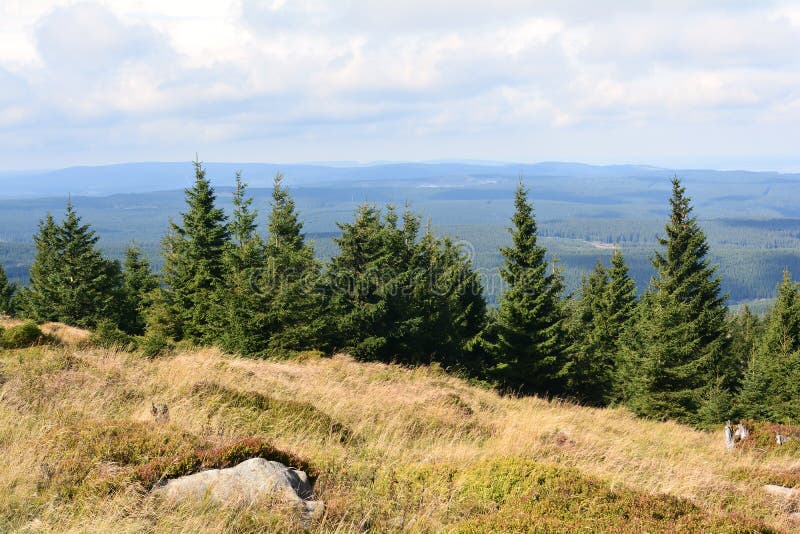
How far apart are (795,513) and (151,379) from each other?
10862mm

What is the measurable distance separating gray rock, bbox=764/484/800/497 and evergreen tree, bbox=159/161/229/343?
75.3ft

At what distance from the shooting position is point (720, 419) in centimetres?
2294

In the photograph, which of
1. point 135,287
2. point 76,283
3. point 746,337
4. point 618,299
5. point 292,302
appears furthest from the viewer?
point 746,337

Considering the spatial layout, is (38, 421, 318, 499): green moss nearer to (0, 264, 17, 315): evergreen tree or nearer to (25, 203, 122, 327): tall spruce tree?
(25, 203, 122, 327): tall spruce tree

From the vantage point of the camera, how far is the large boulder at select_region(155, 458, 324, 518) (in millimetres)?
4859

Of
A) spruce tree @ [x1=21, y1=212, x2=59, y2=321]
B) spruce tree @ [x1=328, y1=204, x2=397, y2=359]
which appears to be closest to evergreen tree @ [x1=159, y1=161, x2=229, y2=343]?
spruce tree @ [x1=328, y1=204, x2=397, y2=359]

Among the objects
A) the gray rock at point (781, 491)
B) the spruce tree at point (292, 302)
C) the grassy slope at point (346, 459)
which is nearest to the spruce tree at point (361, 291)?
the spruce tree at point (292, 302)

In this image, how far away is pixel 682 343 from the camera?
25.3 metres

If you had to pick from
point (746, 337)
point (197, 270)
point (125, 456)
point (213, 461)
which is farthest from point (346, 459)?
point (746, 337)

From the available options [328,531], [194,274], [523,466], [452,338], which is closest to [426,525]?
[328,531]

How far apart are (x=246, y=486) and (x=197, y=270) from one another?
2488 cm

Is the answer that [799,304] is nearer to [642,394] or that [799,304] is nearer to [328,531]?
[642,394]

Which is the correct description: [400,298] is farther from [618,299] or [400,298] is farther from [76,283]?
[76,283]

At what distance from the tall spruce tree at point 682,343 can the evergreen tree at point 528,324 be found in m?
4.33
